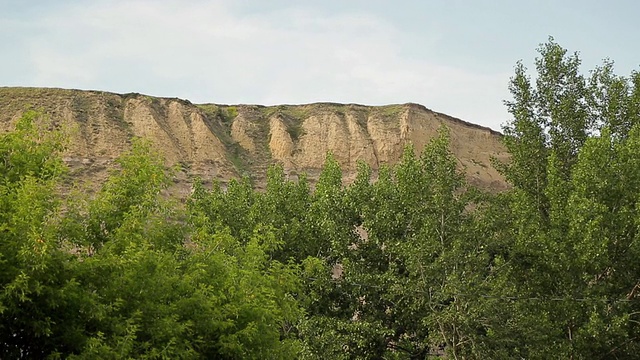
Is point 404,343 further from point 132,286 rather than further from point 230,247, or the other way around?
point 132,286

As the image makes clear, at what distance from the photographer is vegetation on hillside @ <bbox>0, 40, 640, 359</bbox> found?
11172mm

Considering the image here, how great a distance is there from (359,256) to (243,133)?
28226mm

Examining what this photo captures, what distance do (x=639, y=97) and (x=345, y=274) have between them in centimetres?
1265

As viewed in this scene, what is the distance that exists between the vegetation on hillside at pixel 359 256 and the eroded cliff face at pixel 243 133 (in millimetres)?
17174

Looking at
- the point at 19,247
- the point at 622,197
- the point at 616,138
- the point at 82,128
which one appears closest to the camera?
the point at 19,247

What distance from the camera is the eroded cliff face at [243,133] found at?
148 feet

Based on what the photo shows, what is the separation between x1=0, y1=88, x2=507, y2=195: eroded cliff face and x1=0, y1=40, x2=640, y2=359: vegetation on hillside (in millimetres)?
17174

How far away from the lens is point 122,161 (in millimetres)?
13391

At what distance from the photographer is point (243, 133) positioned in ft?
167

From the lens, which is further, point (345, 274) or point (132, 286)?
point (345, 274)

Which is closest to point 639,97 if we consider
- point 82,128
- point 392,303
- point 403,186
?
point 403,186

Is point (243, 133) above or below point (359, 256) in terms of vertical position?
above

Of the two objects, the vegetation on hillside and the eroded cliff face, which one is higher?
the eroded cliff face

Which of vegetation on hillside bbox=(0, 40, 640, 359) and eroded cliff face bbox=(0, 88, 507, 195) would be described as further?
eroded cliff face bbox=(0, 88, 507, 195)
